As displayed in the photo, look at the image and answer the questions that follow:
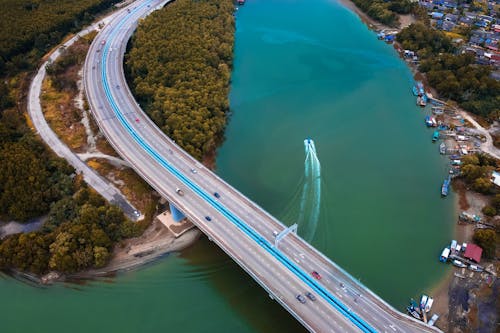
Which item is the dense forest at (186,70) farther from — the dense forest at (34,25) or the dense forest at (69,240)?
the dense forest at (34,25)

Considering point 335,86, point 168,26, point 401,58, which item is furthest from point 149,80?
point 401,58

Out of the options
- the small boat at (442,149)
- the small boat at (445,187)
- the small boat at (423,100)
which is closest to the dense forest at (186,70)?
the small boat at (445,187)

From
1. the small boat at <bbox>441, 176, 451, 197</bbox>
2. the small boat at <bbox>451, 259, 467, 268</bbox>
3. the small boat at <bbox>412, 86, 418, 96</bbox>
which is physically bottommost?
the small boat at <bbox>451, 259, 467, 268</bbox>

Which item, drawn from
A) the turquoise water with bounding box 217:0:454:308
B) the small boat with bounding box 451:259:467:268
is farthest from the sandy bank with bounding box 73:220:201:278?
the small boat with bounding box 451:259:467:268

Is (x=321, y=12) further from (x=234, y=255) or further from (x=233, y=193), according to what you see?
(x=234, y=255)

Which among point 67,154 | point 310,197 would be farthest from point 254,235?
point 67,154

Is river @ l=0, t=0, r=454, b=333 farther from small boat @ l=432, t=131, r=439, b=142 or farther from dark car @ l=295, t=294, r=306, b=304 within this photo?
dark car @ l=295, t=294, r=306, b=304
